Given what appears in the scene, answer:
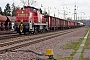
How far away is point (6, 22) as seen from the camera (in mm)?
51625

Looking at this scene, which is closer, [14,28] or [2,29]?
[14,28]

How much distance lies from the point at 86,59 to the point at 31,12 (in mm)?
22741

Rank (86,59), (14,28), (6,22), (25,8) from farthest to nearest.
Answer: (6,22) < (25,8) < (14,28) < (86,59)

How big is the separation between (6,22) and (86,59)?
42.3 m

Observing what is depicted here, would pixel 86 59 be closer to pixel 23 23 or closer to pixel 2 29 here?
pixel 23 23

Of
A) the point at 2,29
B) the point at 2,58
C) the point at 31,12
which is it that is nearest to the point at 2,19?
the point at 2,29

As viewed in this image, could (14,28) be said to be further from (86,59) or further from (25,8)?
(86,59)

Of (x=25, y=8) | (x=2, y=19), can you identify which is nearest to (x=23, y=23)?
(x=25, y=8)

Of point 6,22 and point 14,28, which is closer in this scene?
point 14,28

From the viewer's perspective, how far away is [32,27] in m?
31.1

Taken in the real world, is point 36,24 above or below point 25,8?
below

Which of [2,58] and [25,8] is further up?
[25,8]

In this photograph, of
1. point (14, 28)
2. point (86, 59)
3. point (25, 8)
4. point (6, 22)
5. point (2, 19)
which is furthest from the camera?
point (6, 22)

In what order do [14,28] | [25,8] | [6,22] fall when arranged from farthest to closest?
[6,22]
[25,8]
[14,28]
